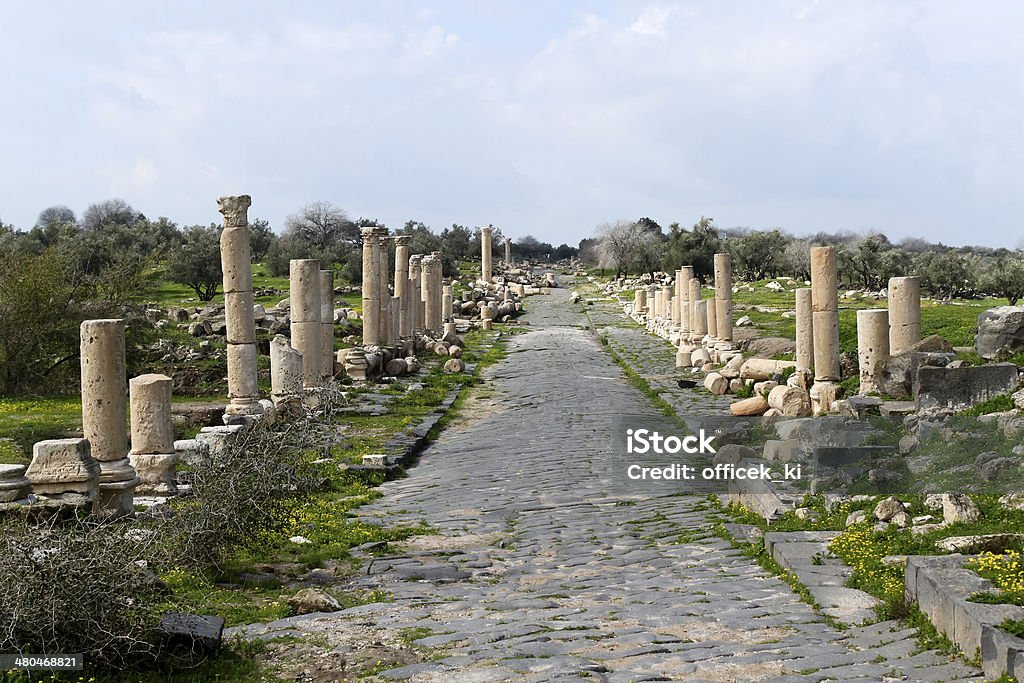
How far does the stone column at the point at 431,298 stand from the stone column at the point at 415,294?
3.10ft

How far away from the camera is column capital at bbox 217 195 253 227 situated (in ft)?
59.5

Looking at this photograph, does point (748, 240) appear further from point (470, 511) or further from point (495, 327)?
point (470, 511)

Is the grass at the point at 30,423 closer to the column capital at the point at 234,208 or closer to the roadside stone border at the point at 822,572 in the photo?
the column capital at the point at 234,208

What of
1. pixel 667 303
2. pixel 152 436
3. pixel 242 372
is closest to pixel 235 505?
pixel 152 436

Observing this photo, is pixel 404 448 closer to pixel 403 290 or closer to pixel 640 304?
pixel 403 290

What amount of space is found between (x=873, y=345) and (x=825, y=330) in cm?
140

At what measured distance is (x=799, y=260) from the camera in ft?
238

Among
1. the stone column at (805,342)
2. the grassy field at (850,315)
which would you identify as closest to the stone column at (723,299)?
the grassy field at (850,315)

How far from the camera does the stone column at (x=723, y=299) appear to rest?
97.8 ft

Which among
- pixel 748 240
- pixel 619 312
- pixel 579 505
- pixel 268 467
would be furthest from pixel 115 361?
pixel 748 240

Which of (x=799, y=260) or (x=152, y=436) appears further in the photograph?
(x=799, y=260)

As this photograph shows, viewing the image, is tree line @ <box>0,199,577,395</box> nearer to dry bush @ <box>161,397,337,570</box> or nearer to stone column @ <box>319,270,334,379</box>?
stone column @ <box>319,270,334,379</box>

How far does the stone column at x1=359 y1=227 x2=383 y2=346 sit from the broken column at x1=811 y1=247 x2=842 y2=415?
495 inches

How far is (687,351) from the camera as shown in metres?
29.7
